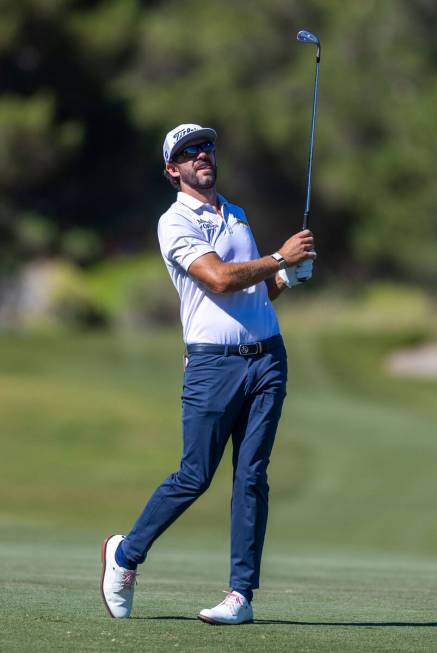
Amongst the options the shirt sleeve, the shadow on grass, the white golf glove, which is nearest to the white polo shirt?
the shirt sleeve

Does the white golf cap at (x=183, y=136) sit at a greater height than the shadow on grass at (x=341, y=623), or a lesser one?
greater

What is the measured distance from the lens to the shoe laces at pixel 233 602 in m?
5.35

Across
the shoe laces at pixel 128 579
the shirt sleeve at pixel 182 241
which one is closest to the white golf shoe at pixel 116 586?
the shoe laces at pixel 128 579

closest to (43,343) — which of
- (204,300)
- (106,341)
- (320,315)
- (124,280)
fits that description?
(106,341)

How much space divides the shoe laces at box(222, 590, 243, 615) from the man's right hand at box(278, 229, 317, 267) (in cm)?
131

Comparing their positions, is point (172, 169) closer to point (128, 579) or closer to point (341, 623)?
point (128, 579)

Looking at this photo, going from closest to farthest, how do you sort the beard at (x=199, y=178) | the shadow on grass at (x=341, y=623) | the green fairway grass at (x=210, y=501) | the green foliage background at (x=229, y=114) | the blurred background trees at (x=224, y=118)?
1. the green fairway grass at (x=210, y=501)
2. the shadow on grass at (x=341, y=623)
3. the beard at (x=199, y=178)
4. the green foliage background at (x=229, y=114)
5. the blurred background trees at (x=224, y=118)

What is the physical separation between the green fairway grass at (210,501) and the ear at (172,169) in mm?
1763

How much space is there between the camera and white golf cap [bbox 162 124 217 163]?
5.70m

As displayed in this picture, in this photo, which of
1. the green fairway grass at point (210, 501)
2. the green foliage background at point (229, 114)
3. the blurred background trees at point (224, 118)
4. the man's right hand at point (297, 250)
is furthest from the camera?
the blurred background trees at point (224, 118)

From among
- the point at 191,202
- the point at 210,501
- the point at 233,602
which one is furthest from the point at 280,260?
the point at 210,501

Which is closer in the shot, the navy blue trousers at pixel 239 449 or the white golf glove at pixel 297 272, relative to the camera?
the navy blue trousers at pixel 239 449

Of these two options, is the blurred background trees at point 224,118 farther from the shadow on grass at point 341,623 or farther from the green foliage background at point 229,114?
the shadow on grass at point 341,623

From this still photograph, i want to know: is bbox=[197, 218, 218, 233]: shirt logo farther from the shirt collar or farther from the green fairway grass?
the green fairway grass
